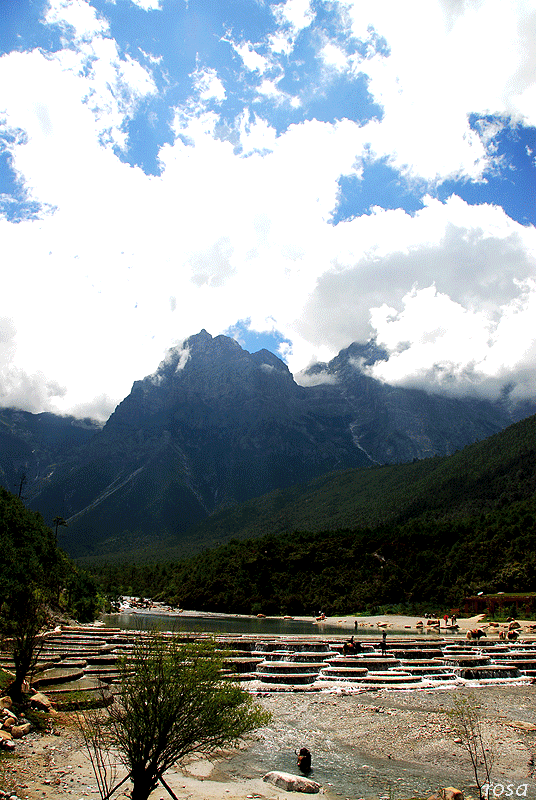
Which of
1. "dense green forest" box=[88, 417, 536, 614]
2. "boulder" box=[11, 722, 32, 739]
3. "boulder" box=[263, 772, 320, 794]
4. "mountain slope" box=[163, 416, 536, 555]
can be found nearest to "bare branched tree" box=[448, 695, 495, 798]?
"boulder" box=[263, 772, 320, 794]

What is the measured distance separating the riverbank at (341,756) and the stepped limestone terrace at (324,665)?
5.80m

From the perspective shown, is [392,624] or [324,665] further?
[392,624]

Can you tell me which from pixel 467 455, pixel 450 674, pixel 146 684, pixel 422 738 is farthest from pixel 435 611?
pixel 467 455

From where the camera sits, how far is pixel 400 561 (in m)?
94.6

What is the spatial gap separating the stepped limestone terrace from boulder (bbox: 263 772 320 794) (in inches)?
522

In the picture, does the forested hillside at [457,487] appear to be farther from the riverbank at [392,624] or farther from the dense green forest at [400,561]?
the riverbank at [392,624]

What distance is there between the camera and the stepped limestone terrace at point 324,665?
3009 cm

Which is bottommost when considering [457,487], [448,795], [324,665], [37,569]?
[324,665]

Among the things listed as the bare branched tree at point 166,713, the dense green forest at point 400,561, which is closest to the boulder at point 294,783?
the bare branched tree at point 166,713

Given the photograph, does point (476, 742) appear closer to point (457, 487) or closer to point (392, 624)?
point (392, 624)

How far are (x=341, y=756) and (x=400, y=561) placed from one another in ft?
266

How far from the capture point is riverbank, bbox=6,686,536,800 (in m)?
14.6

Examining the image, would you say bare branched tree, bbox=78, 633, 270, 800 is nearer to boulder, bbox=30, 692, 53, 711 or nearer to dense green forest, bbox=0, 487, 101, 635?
boulder, bbox=30, 692, 53, 711

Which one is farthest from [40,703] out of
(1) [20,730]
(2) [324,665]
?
(2) [324,665]
